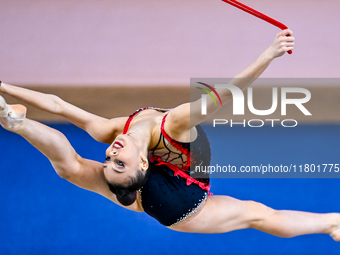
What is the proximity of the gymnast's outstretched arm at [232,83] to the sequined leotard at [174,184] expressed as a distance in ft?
0.39

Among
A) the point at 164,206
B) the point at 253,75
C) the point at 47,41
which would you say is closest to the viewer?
the point at 253,75

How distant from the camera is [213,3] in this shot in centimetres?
236

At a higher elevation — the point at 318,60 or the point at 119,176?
the point at 318,60

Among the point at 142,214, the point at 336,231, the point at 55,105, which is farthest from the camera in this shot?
the point at 142,214

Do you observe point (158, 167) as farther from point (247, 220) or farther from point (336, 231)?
point (336, 231)

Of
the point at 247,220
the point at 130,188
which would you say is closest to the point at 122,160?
the point at 130,188

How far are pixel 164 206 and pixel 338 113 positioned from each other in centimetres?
125

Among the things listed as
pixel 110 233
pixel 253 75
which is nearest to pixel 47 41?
pixel 110 233

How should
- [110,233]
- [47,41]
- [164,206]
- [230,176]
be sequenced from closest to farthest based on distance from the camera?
[164,206] < [110,233] < [230,176] < [47,41]

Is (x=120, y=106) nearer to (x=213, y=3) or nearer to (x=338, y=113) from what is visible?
(x=213, y=3)

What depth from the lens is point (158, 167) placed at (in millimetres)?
1222

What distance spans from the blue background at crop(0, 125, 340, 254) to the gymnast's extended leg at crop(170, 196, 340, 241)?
473 mm

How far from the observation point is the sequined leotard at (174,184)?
1199mm

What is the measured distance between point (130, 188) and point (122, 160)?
86mm
